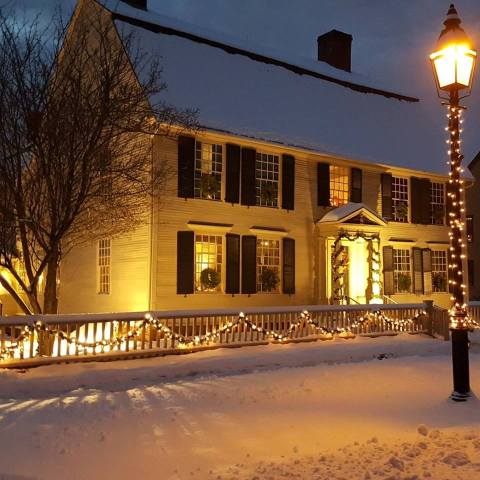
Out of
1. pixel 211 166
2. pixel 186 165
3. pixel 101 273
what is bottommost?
pixel 101 273

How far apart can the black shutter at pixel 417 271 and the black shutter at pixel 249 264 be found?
704cm

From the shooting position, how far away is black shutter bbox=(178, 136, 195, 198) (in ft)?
52.7

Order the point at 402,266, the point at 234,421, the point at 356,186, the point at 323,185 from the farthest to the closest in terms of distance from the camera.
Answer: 1. the point at 402,266
2. the point at 356,186
3. the point at 323,185
4. the point at 234,421

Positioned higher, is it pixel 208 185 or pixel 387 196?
pixel 387 196

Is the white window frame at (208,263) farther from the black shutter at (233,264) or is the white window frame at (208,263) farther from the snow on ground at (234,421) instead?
the snow on ground at (234,421)

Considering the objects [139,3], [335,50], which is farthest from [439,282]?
[139,3]

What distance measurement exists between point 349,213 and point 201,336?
8.20 m

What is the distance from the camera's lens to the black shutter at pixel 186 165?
16078mm

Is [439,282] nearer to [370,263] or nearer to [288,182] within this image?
[370,263]

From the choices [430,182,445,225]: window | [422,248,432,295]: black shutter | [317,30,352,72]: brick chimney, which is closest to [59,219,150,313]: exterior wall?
[422,248,432,295]: black shutter

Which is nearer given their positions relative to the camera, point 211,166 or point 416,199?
point 211,166

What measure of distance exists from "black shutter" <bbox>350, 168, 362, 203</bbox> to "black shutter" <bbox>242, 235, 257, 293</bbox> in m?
4.55

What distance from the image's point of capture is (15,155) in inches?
440

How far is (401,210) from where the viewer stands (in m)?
21.3
